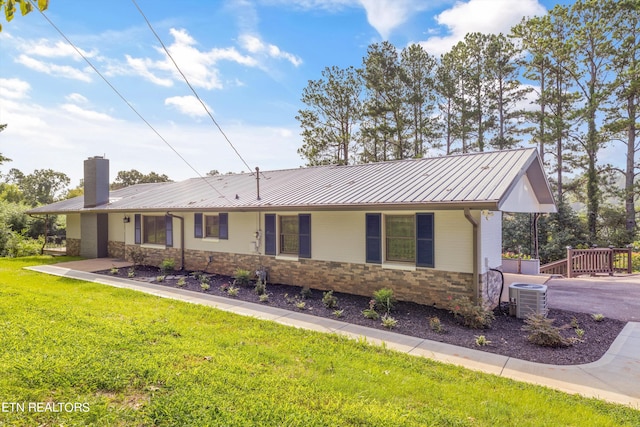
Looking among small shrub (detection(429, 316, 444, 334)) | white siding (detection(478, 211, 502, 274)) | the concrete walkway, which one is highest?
white siding (detection(478, 211, 502, 274))

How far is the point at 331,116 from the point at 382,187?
1864cm

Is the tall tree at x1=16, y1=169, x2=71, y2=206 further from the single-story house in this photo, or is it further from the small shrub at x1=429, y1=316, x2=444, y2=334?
the small shrub at x1=429, y1=316, x2=444, y2=334

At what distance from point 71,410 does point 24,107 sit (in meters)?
10.1

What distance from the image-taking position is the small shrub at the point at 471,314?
6820 mm

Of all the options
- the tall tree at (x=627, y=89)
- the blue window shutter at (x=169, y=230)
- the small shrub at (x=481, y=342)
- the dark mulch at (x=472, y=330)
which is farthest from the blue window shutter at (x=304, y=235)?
the tall tree at (x=627, y=89)

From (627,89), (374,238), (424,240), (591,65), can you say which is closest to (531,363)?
(424,240)

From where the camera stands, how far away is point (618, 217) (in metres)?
18.9

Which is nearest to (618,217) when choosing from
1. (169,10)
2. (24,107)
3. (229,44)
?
(229,44)

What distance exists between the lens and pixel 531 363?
522 centimetres

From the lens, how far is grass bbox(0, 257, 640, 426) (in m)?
3.49

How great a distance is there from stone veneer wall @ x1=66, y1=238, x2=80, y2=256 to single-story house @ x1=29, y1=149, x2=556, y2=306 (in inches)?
215

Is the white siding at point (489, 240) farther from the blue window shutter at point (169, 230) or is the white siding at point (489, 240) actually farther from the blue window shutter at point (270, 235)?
the blue window shutter at point (169, 230)

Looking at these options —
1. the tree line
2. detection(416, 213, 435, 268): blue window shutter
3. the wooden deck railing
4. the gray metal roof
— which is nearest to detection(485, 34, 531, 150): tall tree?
the tree line

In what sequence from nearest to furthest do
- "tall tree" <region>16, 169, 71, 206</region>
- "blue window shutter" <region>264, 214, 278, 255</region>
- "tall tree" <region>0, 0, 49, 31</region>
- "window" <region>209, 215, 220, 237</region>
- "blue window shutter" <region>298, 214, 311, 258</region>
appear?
1. "tall tree" <region>0, 0, 49, 31</region>
2. "blue window shutter" <region>298, 214, 311, 258</region>
3. "blue window shutter" <region>264, 214, 278, 255</region>
4. "window" <region>209, 215, 220, 237</region>
5. "tall tree" <region>16, 169, 71, 206</region>
